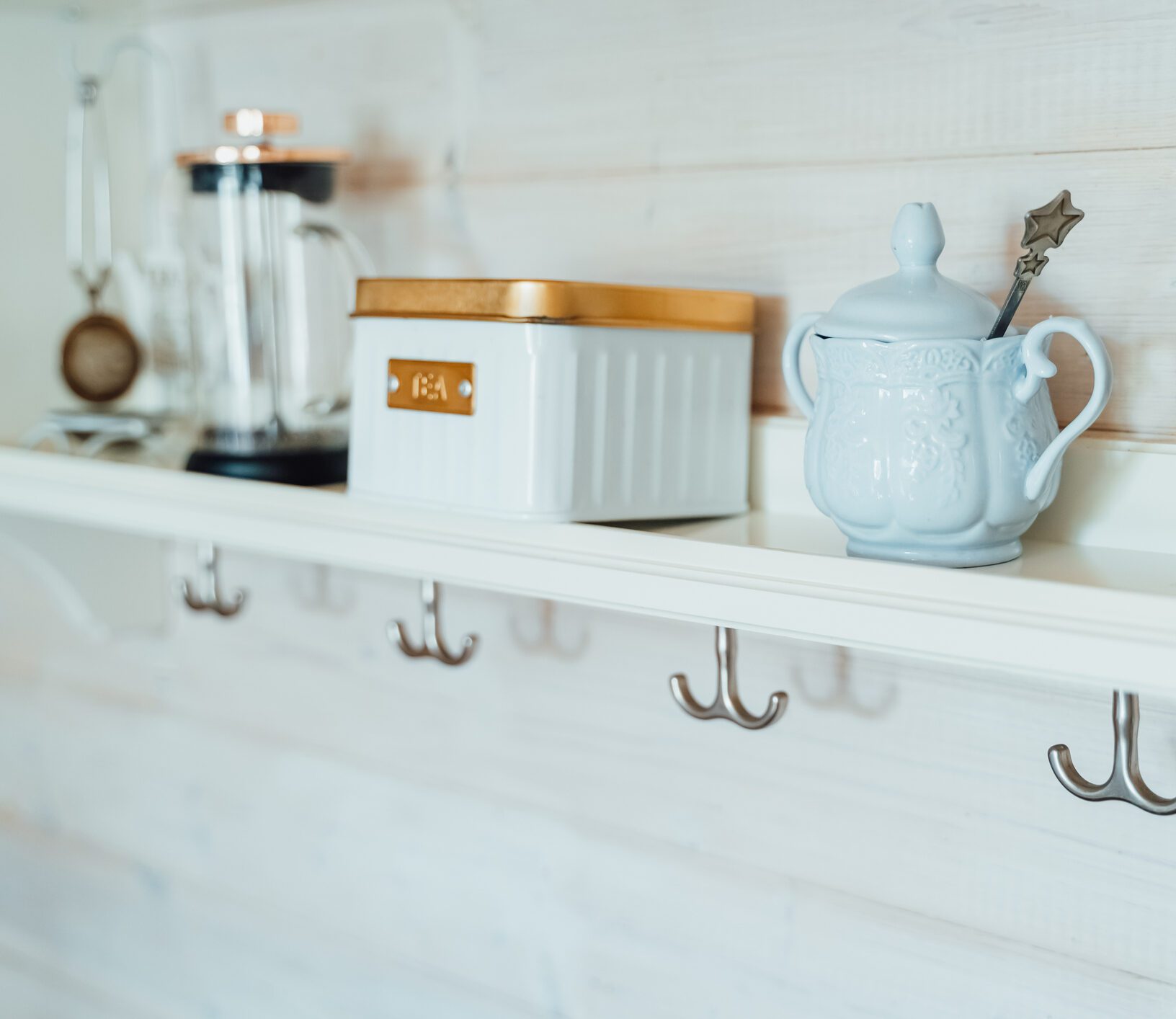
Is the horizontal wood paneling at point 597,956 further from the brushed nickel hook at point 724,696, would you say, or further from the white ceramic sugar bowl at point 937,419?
the white ceramic sugar bowl at point 937,419

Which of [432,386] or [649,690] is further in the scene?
[649,690]

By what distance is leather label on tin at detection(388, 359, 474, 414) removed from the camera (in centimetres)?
68

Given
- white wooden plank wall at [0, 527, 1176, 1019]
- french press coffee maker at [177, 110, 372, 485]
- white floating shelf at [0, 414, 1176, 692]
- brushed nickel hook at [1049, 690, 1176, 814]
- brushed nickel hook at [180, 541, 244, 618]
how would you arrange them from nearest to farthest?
white floating shelf at [0, 414, 1176, 692], brushed nickel hook at [1049, 690, 1176, 814], white wooden plank wall at [0, 527, 1176, 1019], french press coffee maker at [177, 110, 372, 485], brushed nickel hook at [180, 541, 244, 618]

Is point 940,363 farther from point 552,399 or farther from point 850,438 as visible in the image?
point 552,399

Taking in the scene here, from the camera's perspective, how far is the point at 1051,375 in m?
0.54

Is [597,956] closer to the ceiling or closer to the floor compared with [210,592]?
closer to the floor

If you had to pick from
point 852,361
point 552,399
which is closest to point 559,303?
point 552,399

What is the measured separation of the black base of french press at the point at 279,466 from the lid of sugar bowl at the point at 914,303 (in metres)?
0.38

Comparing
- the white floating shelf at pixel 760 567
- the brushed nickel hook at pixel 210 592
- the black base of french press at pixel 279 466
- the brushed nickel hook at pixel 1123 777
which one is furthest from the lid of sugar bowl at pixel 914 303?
the brushed nickel hook at pixel 210 592

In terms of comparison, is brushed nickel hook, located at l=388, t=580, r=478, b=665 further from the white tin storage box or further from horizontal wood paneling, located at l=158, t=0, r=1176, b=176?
horizontal wood paneling, located at l=158, t=0, r=1176, b=176

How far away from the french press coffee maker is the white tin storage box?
0.13m

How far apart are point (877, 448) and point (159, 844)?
37.3 inches

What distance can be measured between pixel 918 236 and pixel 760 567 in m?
0.17

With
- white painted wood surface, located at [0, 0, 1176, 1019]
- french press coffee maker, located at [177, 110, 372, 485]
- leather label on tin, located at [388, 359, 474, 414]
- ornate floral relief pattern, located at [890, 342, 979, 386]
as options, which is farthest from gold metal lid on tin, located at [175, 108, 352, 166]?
ornate floral relief pattern, located at [890, 342, 979, 386]
